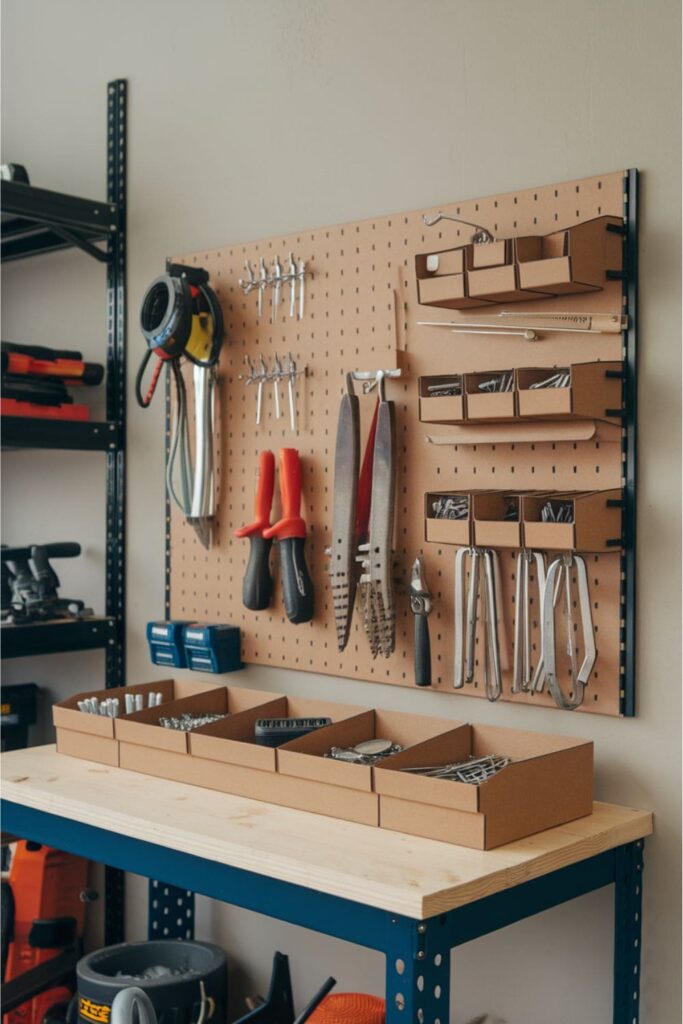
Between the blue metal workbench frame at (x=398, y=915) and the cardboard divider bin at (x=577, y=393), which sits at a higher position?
the cardboard divider bin at (x=577, y=393)

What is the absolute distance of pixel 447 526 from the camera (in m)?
2.33

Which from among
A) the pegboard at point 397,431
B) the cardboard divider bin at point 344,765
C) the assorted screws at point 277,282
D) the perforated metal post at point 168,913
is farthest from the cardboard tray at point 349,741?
the assorted screws at point 277,282

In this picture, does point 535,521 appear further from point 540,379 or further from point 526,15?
point 526,15

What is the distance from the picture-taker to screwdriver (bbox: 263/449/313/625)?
2.68 metres

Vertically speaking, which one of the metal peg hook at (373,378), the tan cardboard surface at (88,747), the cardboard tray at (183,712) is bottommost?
the tan cardboard surface at (88,747)

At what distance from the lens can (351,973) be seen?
2.74m

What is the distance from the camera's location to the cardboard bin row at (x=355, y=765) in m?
2.00

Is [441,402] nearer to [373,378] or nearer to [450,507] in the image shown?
[450,507]

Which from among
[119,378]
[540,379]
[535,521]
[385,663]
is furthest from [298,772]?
[119,378]

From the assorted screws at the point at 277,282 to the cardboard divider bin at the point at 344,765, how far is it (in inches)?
38.1

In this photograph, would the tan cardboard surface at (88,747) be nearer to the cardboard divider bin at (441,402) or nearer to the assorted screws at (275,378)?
the assorted screws at (275,378)

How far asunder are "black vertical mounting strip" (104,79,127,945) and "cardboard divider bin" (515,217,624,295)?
1389 mm

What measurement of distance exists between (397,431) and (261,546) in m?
0.44

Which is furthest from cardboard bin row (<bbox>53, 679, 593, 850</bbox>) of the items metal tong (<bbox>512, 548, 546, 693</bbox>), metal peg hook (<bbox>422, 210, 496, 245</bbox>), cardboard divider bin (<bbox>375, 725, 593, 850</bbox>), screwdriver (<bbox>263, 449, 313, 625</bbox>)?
metal peg hook (<bbox>422, 210, 496, 245</bbox>)
